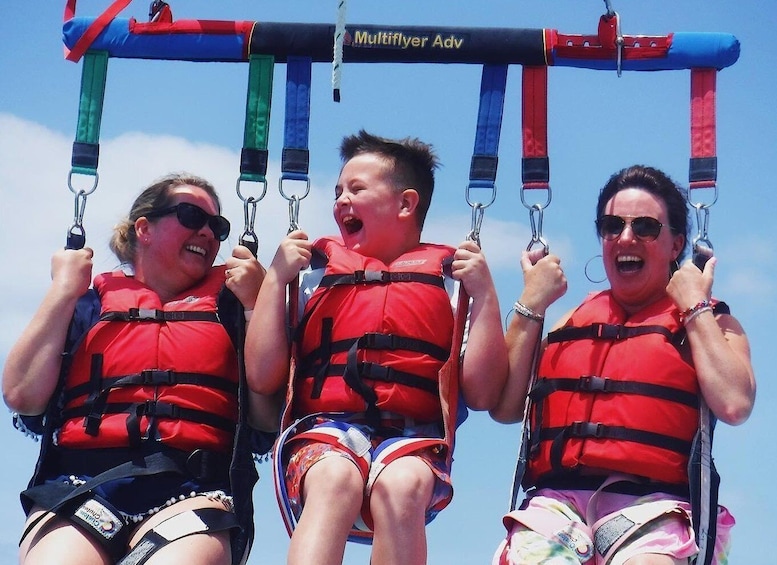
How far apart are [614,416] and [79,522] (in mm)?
2453

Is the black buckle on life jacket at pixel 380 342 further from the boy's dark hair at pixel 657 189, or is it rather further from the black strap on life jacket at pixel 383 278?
the boy's dark hair at pixel 657 189

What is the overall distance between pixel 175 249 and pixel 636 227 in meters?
2.33

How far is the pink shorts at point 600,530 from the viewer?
5273mm

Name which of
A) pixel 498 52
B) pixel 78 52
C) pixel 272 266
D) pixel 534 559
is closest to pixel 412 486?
pixel 534 559

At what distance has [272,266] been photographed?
5.95m

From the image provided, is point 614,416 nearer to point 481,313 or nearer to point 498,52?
point 481,313

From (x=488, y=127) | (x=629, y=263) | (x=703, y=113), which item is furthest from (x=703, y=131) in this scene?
(x=488, y=127)

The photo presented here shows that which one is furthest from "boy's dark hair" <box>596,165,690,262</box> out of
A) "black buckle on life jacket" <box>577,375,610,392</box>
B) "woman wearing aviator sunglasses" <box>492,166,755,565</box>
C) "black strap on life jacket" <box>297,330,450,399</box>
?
"black strap on life jacket" <box>297,330,450,399</box>

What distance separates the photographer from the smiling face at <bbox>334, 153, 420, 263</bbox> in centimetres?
620

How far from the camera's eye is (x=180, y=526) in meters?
5.47

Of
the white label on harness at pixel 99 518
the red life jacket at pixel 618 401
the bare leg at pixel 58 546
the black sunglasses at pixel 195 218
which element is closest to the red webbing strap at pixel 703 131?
the red life jacket at pixel 618 401

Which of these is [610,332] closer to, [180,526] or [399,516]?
[399,516]

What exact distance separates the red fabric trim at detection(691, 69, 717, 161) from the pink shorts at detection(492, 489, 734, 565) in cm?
180

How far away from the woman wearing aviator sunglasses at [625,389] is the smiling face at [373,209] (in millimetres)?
652
